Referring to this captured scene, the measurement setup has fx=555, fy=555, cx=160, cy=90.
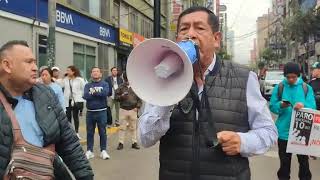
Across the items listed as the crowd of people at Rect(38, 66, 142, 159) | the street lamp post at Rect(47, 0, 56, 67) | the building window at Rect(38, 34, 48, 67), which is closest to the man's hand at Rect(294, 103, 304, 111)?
the crowd of people at Rect(38, 66, 142, 159)

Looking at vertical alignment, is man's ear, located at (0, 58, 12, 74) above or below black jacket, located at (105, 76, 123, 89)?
below

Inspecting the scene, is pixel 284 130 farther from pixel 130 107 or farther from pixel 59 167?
pixel 130 107

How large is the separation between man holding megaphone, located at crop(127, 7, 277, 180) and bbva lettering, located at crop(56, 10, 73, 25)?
1650cm

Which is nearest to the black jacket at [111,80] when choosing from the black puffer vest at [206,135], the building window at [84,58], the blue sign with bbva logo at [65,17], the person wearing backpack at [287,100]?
the blue sign with bbva logo at [65,17]

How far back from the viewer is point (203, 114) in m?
2.70

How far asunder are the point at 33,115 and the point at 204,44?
3.79 feet

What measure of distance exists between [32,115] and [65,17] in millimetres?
16935

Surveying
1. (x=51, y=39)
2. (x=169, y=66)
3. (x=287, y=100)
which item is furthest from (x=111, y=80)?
(x=169, y=66)

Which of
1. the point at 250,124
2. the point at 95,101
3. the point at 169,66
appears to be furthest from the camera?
the point at 95,101

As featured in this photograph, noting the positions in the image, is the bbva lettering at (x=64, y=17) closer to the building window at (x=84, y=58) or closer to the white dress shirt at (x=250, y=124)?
the building window at (x=84, y=58)

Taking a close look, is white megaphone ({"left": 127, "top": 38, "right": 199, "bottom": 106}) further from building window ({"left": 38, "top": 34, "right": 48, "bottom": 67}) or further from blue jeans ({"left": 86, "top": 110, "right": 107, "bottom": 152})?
building window ({"left": 38, "top": 34, "right": 48, "bottom": 67})

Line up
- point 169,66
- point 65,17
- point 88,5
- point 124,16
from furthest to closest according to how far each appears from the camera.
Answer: point 124,16
point 88,5
point 65,17
point 169,66

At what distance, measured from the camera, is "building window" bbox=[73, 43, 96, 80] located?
21.3m

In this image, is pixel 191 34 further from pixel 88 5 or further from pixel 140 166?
pixel 88 5
